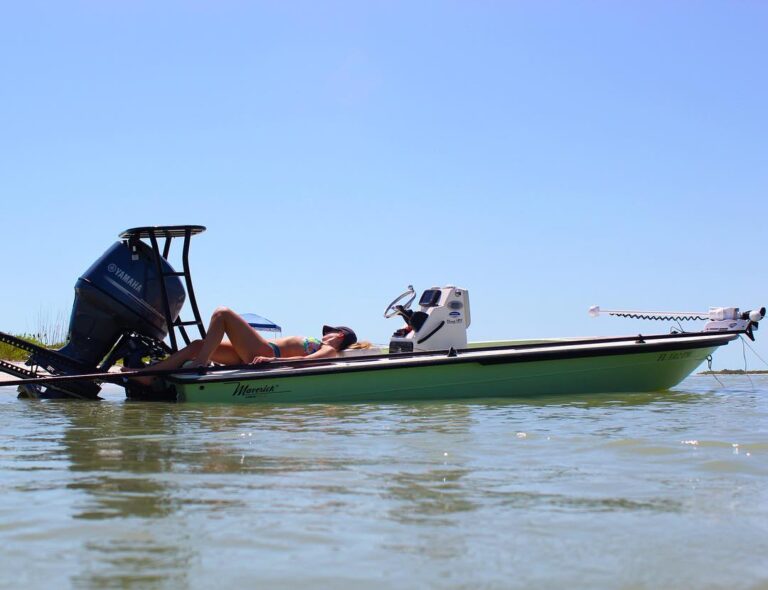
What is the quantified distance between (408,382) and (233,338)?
2.05 meters

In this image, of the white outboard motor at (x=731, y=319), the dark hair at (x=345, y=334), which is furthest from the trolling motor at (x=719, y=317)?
the dark hair at (x=345, y=334)

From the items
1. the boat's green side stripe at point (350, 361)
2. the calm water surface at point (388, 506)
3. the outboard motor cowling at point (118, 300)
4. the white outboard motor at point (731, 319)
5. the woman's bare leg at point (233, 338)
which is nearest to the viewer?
the calm water surface at point (388, 506)

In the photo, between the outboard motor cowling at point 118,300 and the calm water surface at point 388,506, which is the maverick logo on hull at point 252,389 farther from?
the calm water surface at point 388,506

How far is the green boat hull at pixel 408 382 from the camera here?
9.73m

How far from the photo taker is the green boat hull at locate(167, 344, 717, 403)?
31.9 ft

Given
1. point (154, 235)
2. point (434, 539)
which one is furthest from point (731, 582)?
point (154, 235)

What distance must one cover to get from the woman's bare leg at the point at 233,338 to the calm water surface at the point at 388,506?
3190 millimetres

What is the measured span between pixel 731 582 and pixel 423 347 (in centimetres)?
845

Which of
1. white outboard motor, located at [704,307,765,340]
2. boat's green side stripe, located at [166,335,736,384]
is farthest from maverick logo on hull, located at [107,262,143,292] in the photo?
white outboard motor, located at [704,307,765,340]

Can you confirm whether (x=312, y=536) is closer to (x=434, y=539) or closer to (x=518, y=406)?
(x=434, y=539)

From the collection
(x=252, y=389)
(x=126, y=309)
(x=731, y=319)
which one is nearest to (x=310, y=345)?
(x=252, y=389)

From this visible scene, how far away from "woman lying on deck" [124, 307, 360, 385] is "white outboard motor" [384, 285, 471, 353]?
0.68m

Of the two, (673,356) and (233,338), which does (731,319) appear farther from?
(233,338)

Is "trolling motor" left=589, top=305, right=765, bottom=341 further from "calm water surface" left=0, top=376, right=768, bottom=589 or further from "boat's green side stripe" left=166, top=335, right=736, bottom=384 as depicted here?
"calm water surface" left=0, top=376, right=768, bottom=589
